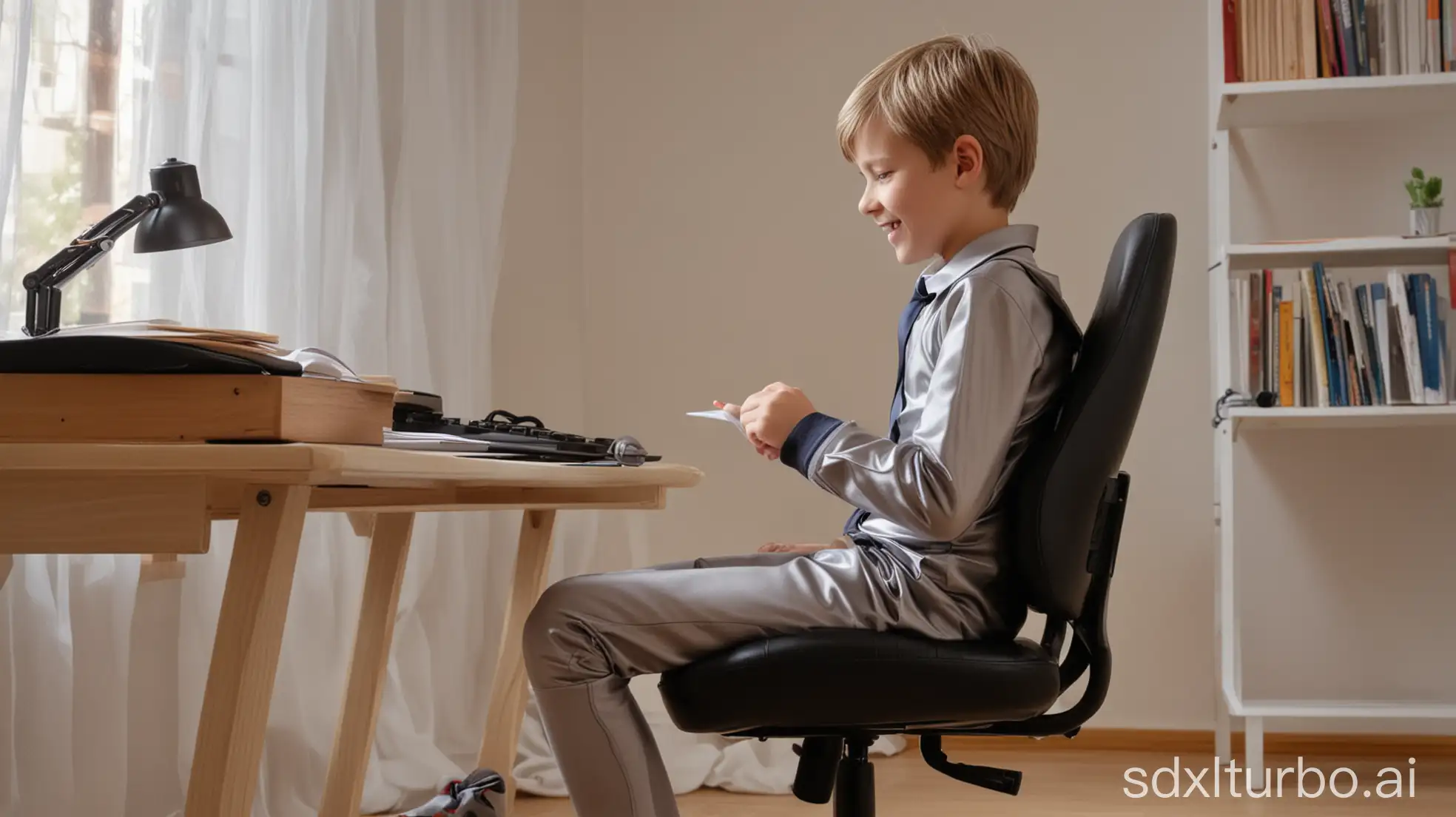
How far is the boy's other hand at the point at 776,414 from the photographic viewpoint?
1.18 metres

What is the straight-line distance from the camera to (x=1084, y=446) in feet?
3.66

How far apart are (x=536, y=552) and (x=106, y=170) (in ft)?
2.70

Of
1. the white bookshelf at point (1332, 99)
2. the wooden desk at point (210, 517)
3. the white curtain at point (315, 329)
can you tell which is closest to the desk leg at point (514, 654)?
the white curtain at point (315, 329)

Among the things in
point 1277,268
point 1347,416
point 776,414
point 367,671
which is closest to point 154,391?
point 776,414

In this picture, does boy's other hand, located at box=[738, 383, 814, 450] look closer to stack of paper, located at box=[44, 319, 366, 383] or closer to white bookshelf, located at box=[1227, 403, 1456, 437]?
stack of paper, located at box=[44, 319, 366, 383]

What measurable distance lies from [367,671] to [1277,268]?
2.06 m

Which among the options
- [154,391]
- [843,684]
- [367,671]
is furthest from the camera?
[367,671]

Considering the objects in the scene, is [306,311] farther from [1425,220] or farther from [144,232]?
[1425,220]

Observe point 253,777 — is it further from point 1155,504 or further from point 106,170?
point 1155,504

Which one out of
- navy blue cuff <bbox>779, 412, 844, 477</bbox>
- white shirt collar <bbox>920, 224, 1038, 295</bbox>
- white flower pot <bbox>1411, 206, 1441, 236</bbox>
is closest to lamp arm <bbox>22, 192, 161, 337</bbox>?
navy blue cuff <bbox>779, 412, 844, 477</bbox>

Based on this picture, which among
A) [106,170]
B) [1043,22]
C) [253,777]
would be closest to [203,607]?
[106,170]

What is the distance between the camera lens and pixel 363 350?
227cm

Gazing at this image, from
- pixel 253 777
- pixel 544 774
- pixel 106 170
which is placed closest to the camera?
pixel 253 777

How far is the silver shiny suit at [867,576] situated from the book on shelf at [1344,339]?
1.67 metres
